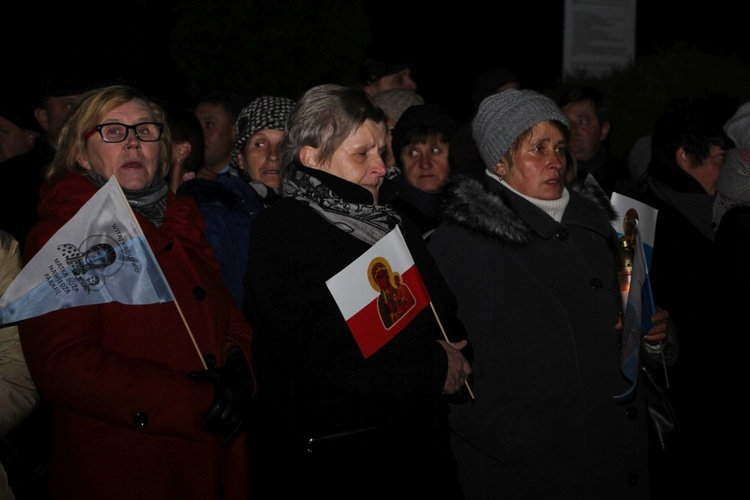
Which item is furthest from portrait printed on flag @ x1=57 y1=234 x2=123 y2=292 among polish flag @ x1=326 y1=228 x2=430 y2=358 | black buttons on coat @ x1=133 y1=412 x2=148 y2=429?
polish flag @ x1=326 y1=228 x2=430 y2=358

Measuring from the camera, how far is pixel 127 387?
9.21 feet

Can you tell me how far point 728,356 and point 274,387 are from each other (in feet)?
6.43

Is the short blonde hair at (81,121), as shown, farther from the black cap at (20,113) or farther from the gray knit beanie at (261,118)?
the black cap at (20,113)

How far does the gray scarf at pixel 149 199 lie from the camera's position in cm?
320

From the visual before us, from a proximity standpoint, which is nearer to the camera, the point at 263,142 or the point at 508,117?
the point at 508,117

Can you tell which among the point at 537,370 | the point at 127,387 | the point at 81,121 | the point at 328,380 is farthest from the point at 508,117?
the point at 127,387

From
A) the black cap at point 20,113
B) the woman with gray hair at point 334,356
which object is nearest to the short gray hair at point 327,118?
the woman with gray hair at point 334,356

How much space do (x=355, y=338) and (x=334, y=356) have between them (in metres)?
0.12

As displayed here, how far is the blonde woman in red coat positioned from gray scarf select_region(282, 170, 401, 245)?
22.0 inches

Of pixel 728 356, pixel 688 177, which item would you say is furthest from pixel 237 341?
pixel 688 177

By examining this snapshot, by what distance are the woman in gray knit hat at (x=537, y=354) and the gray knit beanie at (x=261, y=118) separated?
145 centimetres

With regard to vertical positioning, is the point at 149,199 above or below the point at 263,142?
above

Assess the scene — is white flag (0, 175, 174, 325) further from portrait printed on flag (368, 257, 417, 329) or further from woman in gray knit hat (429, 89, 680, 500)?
woman in gray knit hat (429, 89, 680, 500)

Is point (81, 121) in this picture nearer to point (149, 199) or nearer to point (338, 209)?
point (149, 199)
